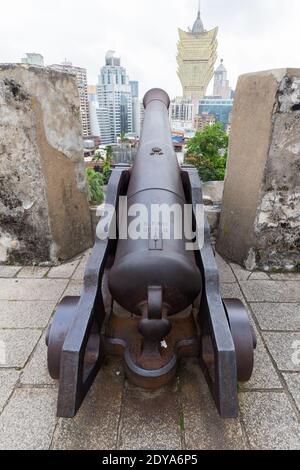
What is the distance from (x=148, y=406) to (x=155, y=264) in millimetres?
740

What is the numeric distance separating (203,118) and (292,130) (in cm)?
7154

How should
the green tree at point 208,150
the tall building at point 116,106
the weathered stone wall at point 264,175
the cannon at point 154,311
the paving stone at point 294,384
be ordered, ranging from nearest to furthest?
the cannon at point 154,311 < the paving stone at point 294,384 < the weathered stone wall at point 264,175 < the green tree at point 208,150 < the tall building at point 116,106

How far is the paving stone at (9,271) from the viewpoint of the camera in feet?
8.74

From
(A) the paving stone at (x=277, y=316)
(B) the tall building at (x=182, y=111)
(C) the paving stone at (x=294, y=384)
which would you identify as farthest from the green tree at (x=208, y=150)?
(B) the tall building at (x=182, y=111)

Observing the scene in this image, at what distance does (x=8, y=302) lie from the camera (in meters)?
2.28

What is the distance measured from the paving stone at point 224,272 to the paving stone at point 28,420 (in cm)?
155

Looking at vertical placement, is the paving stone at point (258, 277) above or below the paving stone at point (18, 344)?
above

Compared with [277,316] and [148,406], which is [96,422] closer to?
[148,406]

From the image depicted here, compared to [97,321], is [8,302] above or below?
below

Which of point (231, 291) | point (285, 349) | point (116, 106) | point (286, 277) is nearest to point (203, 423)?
point (285, 349)

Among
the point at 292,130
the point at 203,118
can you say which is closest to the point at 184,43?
the point at 203,118

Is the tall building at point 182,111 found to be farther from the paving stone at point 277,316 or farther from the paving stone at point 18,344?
the paving stone at point 18,344

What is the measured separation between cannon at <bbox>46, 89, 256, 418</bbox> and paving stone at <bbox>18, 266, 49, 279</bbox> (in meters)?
0.99
